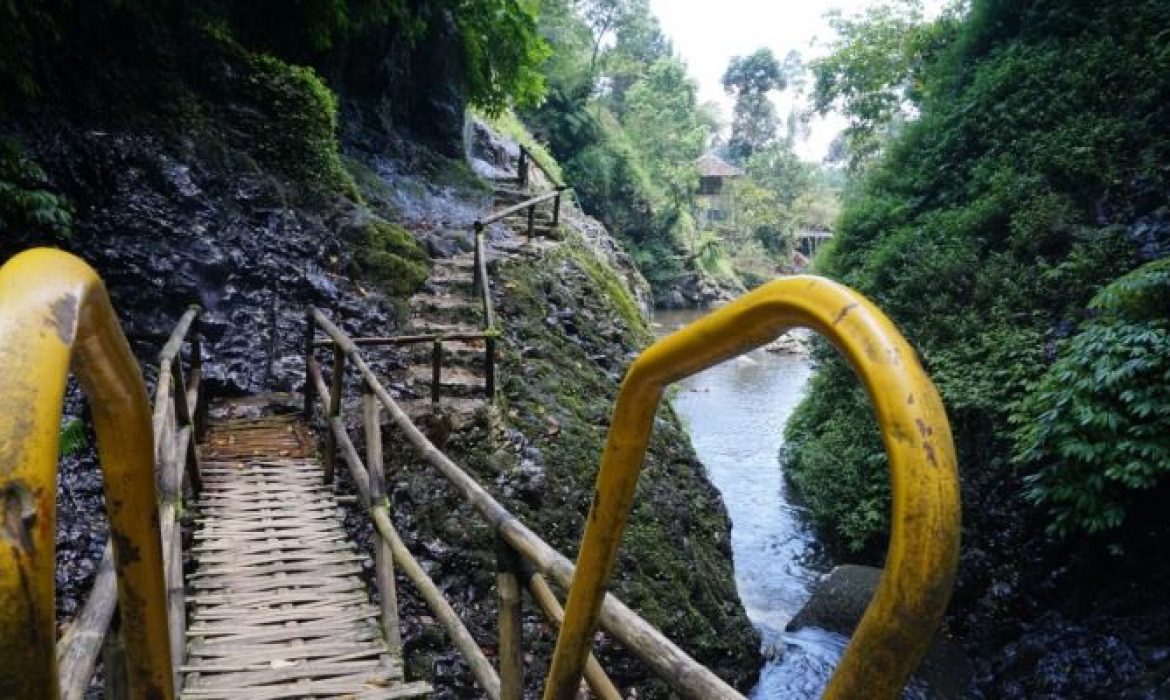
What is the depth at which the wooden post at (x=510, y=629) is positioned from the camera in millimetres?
1925

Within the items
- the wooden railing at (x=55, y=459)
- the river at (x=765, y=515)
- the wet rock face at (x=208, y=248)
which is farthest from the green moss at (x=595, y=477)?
the wooden railing at (x=55, y=459)

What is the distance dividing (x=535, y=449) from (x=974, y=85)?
9.31m

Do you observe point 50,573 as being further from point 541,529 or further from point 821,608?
point 821,608

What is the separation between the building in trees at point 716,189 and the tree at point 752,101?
450cm

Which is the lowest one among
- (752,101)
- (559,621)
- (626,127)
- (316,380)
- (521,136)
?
(559,621)

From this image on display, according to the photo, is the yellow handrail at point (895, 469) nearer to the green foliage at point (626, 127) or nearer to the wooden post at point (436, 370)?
the wooden post at point (436, 370)

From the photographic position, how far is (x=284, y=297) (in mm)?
6613

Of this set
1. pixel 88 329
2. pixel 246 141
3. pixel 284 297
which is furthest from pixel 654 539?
pixel 246 141

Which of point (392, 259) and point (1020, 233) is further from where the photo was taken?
point (1020, 233)

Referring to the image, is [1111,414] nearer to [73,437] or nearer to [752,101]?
[73,437]

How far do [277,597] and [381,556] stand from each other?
53 centimetres

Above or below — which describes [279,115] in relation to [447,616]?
above

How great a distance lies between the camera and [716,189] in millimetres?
37250

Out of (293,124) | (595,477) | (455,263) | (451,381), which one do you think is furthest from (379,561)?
(293,124)
